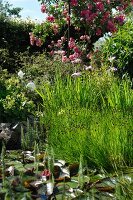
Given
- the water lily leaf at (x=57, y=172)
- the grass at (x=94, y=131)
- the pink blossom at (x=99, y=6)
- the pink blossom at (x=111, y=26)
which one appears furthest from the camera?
the pink blossom at (x=111, y=26)

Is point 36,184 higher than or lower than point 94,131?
lower

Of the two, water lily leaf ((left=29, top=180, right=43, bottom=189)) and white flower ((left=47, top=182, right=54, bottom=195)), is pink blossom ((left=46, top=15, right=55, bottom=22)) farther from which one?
white flower ((left=47, top=182, right=54, bottom=195))

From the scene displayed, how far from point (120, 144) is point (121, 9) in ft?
28.9

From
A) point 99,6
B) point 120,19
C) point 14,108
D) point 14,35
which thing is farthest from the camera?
point 14,35

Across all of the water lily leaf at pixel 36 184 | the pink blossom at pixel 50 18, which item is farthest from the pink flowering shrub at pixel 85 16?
the water lily leaf at pixel 36 184

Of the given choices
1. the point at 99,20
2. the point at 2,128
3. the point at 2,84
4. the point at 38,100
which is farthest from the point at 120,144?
the point at 99,20

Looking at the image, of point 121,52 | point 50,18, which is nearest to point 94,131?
point 121,52

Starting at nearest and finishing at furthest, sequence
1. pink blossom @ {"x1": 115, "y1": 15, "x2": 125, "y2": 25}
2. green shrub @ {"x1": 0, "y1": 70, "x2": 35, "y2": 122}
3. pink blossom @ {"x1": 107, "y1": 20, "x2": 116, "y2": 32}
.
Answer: green shrub @ {"x1": 0, "y1": 70, "x2": 35, "y2": 122} < pink blossom @ {"x1": 107, "y1": 20, "x2": 116, "y2": 32} < pink blossom @ {"x1": 115, "y1": 15, "x2": 125, "y2": 25}

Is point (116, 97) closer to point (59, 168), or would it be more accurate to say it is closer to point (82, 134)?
point (82, 134)

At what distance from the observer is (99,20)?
1238cm

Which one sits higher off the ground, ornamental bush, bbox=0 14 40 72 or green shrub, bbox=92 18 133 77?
ornamental bush, bbox=0 14 40 72

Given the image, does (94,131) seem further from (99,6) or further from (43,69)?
(99,6)

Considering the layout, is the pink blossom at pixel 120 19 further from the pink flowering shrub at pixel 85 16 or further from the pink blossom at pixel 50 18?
the pink blossom at pixel 50 18

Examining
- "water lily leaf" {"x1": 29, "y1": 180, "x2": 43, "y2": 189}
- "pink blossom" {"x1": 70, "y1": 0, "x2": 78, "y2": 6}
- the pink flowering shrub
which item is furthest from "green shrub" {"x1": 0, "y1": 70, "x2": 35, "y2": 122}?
"pink blossom" {"x1": 70, "y1": 0, "x2": 78, "y2": 6}
